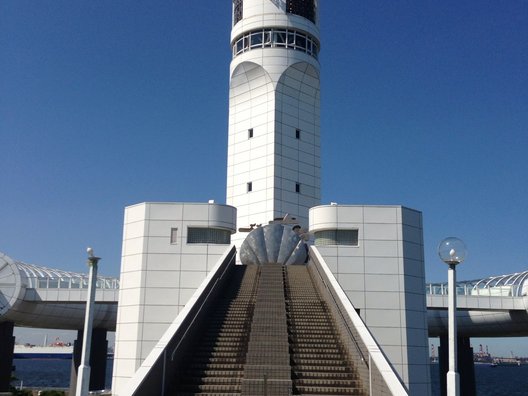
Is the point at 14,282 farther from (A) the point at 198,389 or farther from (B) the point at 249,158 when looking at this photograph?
(A) the point at 198,389

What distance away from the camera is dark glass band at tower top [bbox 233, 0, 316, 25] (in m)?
40.8

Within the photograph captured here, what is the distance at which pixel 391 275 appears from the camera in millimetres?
28188

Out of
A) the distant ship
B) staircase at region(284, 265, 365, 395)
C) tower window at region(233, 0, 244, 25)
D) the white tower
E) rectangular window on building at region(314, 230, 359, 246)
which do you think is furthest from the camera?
the distant ship

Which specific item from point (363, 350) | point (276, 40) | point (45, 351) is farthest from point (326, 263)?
point (45, 351)

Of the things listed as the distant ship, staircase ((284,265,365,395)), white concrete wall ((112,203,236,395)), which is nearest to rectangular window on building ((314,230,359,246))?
white concrete wall ((112,203,236,395))

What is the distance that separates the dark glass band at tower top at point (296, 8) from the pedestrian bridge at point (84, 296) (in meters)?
21.2

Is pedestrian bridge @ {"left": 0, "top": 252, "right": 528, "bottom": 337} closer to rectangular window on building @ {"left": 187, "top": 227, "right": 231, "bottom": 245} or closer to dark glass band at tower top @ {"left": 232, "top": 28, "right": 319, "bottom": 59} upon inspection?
rectangular window on building @ {"left": 187, "top": 227, "right": 231, "bottom": 245}

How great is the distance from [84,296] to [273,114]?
Answer: 673 inches

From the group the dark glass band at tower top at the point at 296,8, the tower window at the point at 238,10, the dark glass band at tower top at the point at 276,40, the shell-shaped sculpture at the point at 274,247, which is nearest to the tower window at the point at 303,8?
the dark glass band at tower top at the point at 296,8

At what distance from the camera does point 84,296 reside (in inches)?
1404

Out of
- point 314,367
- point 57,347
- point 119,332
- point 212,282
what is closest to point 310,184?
point 119,332

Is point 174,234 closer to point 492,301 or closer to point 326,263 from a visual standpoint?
point 326,263

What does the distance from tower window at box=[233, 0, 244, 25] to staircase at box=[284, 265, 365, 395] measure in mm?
26838

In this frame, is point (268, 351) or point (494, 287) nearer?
point (268, 351)
